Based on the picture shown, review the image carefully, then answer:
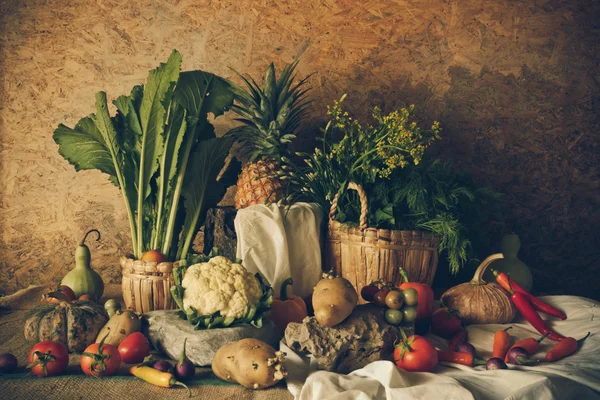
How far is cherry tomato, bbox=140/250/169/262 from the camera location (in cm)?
287

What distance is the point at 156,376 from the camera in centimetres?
197

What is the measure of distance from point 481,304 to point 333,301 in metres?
0.98

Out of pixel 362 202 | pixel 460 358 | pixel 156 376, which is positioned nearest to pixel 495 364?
pixel 460 358

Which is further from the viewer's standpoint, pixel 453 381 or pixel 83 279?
pixel 83 279

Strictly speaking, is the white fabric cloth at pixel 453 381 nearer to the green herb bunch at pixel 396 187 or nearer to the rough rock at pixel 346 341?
the rough rock at pixel 346 341

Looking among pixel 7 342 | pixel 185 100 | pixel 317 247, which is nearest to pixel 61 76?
pixel 185 100

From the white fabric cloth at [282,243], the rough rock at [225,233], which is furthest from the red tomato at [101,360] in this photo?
the rough rock at [225,233]

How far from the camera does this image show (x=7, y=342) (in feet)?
8.17

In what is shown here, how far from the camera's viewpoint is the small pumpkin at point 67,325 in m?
2.33

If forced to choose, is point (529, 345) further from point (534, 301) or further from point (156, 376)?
point (156, 376)

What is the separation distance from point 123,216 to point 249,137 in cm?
116

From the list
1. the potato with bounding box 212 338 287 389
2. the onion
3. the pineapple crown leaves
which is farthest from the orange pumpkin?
the pineapple crown leaves

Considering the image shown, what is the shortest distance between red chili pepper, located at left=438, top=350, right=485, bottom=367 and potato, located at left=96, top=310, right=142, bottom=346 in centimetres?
136

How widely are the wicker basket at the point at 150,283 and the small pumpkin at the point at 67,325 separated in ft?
1.35
